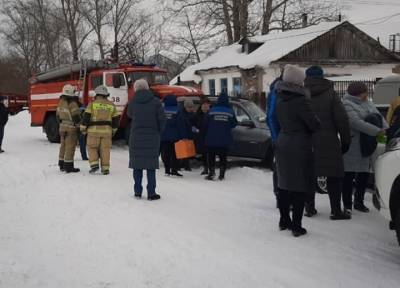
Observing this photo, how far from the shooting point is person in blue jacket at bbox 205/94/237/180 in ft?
31.8

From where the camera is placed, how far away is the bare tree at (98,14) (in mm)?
48344

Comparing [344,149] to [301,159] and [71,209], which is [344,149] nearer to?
[301,159]

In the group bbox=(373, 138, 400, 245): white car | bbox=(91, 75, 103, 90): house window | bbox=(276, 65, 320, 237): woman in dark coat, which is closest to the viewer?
bbox=(373, 138, 400, 245): white car

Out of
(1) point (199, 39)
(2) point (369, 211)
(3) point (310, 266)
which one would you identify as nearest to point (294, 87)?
(3) point (310, 266)

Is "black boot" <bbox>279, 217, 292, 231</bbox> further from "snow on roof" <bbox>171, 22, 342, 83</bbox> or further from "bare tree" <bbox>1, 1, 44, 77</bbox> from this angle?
"bare tree" <bbox>1, 1, 44, 77</bbox>

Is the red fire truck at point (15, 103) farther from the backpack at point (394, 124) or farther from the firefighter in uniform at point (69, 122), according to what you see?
the backpack at point (394, 124)

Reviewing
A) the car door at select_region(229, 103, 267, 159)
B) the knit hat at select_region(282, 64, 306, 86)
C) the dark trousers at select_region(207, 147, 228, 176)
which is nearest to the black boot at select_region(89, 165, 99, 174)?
the dark trousers at select_region(207, 147, 228, 176)

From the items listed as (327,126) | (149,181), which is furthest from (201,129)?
(327,126)

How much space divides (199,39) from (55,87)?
88.0 ft

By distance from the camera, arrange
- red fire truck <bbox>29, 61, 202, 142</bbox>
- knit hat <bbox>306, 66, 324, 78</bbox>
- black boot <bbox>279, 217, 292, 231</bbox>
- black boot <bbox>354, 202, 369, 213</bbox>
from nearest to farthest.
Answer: black boot <bbox>279, 217, 292, 231</bbox> → knit hat <bbox>306, 66, 324, 78</bbox> → black boot <bbox>354, 202, 369, 213</bbox> → red fire truck <bbox>29, 61, 202, 142</bbox>

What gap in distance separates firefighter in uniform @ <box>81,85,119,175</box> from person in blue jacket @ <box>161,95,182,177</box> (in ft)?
3.32

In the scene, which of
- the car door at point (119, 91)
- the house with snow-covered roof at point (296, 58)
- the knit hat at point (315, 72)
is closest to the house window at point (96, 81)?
the car door at point (119, 91)

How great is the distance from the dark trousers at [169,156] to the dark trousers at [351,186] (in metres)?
3.97

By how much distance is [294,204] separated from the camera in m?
5.84
